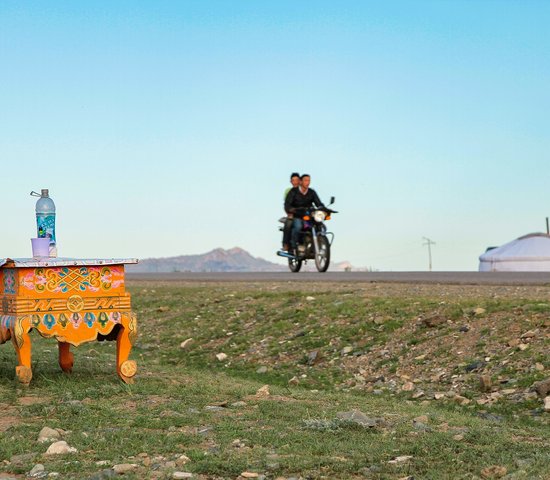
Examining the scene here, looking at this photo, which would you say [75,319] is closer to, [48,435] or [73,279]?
[73,279]

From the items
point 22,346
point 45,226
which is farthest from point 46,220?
point 22,346

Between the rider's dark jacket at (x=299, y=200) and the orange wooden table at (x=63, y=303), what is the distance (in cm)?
1612

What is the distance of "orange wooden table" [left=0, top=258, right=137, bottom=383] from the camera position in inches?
407

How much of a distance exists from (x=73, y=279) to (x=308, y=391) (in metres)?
3.04

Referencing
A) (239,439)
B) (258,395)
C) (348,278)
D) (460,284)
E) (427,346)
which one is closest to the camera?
(239,439)

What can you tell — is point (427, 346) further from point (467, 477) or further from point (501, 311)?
point (467, 477)

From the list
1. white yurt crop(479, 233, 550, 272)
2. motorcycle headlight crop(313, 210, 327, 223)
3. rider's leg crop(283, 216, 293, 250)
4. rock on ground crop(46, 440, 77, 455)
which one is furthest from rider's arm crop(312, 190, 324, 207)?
white yurt crop(479, 233, 550, 272)

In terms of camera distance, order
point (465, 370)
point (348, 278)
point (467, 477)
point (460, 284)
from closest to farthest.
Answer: point (467, 477)
point (465, 370)
point (460, 284)
point (348, 278)

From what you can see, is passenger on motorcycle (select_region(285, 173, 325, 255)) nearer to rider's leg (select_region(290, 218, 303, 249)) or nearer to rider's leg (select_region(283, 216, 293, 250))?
rider's leg (select_region(290, 218, 303, 249))

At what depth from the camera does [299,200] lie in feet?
88.1

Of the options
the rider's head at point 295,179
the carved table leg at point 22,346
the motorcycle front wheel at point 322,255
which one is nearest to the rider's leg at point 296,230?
the motorcycle front wheel at point 322,255

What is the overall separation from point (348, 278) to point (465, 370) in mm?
10157

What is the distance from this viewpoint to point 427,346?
13445 millimetres

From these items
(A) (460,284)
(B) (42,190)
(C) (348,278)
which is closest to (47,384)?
(B) (42,190)
